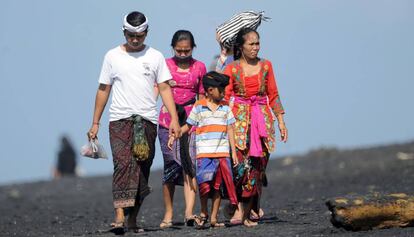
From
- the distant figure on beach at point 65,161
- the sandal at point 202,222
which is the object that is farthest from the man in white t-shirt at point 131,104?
the distant figure on beach at point 65,161

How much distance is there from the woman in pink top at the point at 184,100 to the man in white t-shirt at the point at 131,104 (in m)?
1.03

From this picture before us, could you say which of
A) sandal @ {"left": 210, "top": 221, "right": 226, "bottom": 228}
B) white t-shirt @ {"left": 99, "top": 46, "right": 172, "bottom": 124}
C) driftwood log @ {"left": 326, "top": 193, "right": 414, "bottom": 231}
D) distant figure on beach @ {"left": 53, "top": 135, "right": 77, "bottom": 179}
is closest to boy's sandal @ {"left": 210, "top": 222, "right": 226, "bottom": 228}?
sandal @ {"left": 210, "top": 221, "right": 226, "bottom": 228}

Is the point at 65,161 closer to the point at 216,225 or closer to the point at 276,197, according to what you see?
the point at 276,197

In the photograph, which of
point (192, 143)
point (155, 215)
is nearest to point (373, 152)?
point (155, 215)

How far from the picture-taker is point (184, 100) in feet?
53.9

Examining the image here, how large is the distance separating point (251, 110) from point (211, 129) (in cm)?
64

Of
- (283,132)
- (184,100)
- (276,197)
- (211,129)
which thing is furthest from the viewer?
(276,197)

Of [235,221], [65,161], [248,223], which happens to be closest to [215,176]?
[248,223]

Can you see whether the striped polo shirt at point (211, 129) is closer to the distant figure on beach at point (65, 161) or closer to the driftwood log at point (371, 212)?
the driftwood log at point (371, 212)

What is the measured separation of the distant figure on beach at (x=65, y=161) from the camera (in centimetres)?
4470

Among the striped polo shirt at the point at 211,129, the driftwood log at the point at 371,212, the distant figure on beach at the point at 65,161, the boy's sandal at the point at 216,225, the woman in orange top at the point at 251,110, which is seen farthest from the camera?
A: the distant figure on beach at the point at 65,161

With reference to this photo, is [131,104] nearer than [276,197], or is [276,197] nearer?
[131,104]

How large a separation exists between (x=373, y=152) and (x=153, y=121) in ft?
76.5

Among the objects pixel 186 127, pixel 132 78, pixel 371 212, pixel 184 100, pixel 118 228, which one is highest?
pixel 132 78
